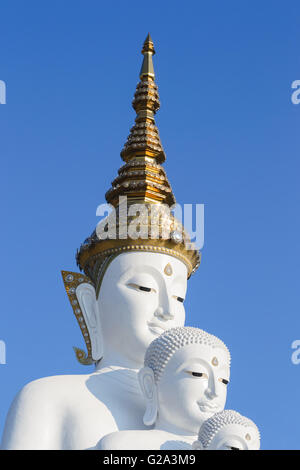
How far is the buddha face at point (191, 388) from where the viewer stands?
35.4 feet

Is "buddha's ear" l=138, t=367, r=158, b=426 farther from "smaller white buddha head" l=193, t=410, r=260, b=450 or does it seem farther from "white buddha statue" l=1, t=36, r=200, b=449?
"smaller white buddha head" l=193, t=410, r=260, b=450

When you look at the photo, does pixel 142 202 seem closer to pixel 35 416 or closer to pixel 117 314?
pixel 117 314

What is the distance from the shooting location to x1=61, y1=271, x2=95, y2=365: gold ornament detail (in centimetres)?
1270

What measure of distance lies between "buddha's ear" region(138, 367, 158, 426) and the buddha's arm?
0.99m

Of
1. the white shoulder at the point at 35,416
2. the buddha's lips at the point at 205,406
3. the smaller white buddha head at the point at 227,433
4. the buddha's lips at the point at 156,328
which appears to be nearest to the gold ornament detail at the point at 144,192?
the buddha's lips at the point at 156,328

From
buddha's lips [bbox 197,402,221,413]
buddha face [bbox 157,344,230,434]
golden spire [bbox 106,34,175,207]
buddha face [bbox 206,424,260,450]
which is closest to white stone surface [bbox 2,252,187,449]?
buddha face [bbox 157,344,230,434]

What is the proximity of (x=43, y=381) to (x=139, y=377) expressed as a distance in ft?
3.54

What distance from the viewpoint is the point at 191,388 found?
35.4ft

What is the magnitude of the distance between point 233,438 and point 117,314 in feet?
9.20

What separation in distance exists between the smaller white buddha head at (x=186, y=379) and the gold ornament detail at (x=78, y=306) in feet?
5.57

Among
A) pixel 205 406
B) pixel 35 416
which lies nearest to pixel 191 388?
pixel 205 406
